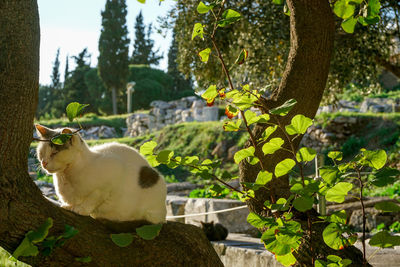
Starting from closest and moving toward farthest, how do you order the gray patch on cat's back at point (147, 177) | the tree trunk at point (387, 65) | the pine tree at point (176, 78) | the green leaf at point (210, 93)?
the green leaf at point (210, 93) → the gray patch on cat's back at point (147, 177) → the tree trunk at point (387, 65) → the pine tree at point (176, 78)

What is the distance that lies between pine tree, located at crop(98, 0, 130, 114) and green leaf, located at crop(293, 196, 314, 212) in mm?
27959

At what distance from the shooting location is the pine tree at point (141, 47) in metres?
39.4

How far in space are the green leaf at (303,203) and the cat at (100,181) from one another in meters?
0.75

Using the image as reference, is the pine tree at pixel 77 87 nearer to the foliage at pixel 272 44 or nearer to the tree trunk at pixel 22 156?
the foliage at pixel 272 44

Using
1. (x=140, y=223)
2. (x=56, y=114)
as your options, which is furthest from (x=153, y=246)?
(x=56, y=114)

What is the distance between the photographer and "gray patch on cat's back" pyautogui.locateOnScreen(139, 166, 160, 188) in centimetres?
205

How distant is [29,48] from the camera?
166 centimetres

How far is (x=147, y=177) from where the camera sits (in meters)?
2.07

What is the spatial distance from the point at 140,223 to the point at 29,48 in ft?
2.92

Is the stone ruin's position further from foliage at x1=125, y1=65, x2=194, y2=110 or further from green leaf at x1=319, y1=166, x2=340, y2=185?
green leaf at x1=319, y1=166, x2=340, y2=185

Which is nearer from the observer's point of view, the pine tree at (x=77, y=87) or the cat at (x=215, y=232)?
the cat at (x=215, y=232)

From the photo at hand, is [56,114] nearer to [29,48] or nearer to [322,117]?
[322,117]

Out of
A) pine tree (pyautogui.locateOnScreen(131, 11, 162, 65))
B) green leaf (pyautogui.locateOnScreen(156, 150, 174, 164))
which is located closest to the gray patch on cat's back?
green leaf (pyautogui.locateOnScreen(156, 150, 174, 164))

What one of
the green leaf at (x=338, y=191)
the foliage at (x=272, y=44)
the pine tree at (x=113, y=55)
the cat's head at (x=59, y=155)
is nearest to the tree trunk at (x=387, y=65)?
the foliage at (x=272, y=44)
